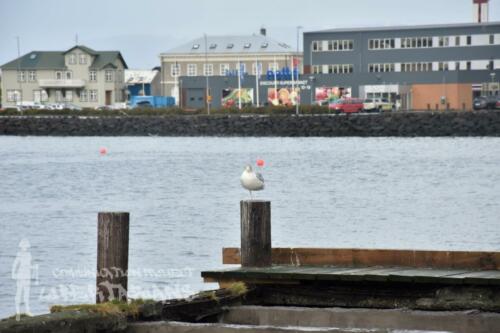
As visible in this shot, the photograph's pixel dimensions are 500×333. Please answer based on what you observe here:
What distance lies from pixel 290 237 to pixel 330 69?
103 m

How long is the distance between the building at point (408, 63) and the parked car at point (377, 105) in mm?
5083

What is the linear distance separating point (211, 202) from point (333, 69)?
8999 centimetres

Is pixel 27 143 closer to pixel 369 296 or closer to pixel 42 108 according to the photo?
pixel 42 108

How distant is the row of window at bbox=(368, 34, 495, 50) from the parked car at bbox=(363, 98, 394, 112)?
914 cm

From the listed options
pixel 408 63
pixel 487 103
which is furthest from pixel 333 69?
pixel 487 103

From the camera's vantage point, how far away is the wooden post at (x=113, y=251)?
13.3 m

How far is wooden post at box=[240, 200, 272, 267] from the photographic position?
49.3 ft

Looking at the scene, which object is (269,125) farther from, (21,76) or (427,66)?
(21,76)

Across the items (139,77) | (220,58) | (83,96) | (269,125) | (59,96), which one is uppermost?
(220,58)

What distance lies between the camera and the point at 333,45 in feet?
443

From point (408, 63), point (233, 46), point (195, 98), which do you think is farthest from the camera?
point (233, 46)

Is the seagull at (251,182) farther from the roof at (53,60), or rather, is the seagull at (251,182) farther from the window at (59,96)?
the window at (59,96)

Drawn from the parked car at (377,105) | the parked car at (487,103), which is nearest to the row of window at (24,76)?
the parked car at (377,105)

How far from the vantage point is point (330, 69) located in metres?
135
